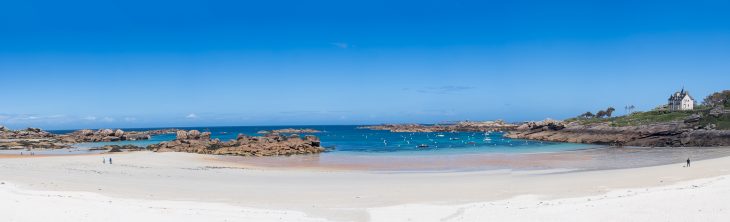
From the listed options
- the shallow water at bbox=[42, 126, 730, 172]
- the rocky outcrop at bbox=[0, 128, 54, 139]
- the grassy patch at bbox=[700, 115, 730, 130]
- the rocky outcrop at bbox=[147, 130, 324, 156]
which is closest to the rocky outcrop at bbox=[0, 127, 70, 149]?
the rocky outcrop at bbox=[0, 128, 54, 139]

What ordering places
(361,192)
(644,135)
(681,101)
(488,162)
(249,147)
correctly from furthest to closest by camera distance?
(681,101) < (644,135) < (249,147) < (488,162) < (361,192)

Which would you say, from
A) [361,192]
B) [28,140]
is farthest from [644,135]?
[28,140]

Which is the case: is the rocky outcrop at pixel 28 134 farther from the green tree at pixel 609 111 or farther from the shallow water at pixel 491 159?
the green tree at pixel 609 111

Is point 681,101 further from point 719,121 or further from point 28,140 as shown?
point 28,140

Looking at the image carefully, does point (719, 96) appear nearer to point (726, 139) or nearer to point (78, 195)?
point (726, 139)

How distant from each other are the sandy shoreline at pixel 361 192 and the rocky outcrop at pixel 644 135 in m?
34.4

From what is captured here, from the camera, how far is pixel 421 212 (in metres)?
14.8

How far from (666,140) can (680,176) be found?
140 ft

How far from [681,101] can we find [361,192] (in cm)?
9896

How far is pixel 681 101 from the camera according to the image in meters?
97.4

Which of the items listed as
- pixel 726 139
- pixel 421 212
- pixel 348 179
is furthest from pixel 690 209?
pixel 726 139

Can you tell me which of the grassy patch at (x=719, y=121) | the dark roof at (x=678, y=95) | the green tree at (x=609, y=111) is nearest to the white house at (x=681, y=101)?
the dark roof at (x=678, y=95)

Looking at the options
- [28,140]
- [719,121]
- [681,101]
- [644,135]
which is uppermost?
[681,101]

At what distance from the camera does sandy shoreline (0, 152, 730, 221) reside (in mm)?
14438
